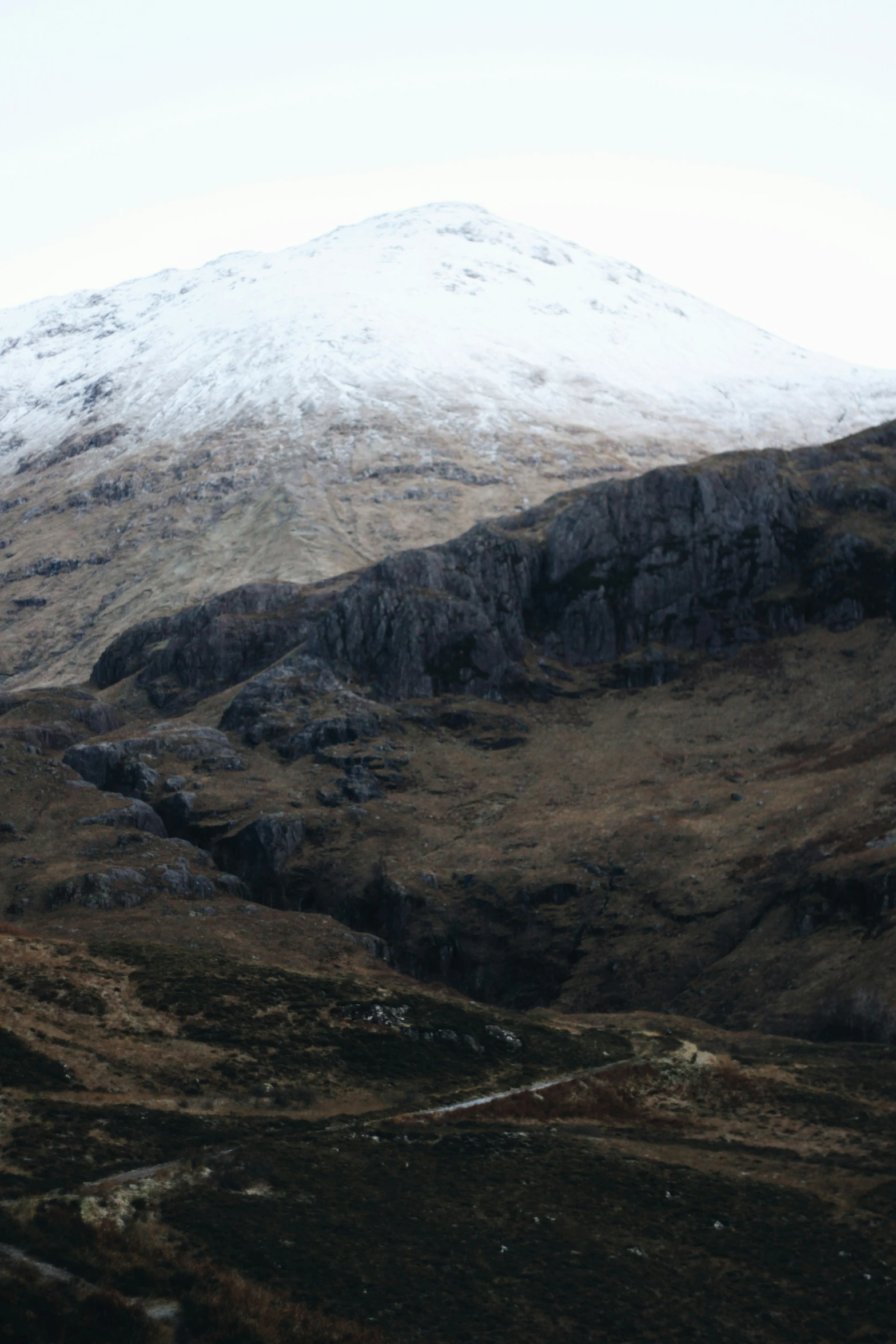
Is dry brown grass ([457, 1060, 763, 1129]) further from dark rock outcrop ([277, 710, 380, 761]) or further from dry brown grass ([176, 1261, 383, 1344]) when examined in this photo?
dark rock outcrop ([277, 710, 380, 761])

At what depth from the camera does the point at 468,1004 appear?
90062 mm

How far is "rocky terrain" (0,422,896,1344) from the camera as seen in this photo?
43.4 m

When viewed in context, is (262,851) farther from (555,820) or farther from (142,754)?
(555,820)

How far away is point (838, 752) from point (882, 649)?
3725 cm

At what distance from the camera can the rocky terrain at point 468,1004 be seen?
43.4 m

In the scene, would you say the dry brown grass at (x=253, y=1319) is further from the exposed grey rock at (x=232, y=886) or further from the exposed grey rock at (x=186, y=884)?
the exposed grey rock at (x=232, y=886)

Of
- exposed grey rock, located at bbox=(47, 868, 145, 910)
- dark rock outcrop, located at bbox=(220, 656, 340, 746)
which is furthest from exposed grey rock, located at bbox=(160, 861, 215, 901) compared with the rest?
dark rock outcrop, located at bbox=(220, 656, 340, 746)

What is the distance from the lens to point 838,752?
498ft

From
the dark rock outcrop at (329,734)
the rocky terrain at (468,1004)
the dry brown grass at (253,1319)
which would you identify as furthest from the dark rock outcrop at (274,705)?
the dry brown grass at (253,1319)

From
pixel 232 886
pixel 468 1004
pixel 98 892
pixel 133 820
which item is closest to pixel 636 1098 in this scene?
pixel 468 1004

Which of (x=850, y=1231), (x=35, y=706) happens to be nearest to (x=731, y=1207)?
(x=850, y=1231)

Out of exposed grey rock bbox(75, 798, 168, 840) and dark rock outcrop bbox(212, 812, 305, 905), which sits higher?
exposed grey rock bbox(75, 798, 168, 840)

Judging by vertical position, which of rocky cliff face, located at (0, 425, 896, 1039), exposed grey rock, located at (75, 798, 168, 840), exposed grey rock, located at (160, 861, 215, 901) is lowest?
rocky cliff face, located at (0, 425, 896, 1039)

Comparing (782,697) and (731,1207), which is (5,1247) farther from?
(782,697)
